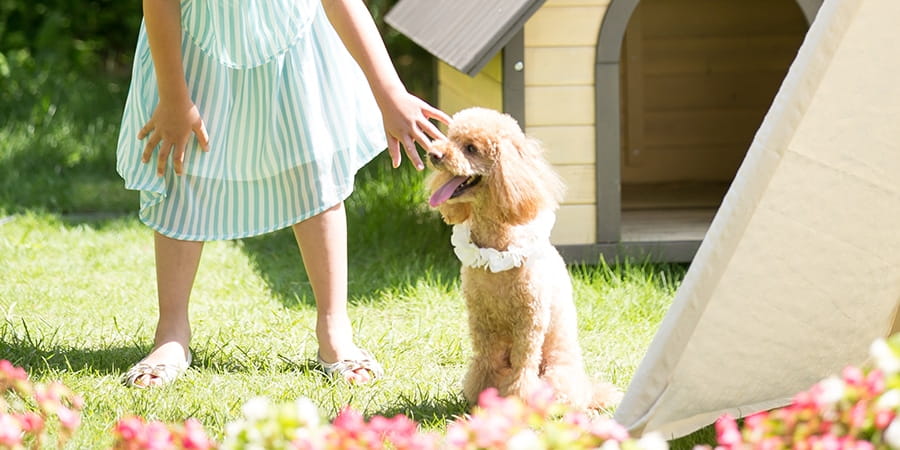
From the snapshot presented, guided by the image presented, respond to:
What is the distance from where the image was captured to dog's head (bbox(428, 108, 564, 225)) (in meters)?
2.53

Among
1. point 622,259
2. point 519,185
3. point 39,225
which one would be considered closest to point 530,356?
point 519,185

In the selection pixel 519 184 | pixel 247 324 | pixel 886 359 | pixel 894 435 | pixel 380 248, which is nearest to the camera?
pixel 894 435

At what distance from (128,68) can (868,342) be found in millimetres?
8392

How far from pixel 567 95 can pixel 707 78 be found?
7.81 feet

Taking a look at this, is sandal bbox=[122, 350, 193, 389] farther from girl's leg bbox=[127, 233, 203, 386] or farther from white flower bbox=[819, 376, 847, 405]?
white flower bbox=[819, 376, 847, 405]

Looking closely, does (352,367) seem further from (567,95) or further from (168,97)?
(567,95)

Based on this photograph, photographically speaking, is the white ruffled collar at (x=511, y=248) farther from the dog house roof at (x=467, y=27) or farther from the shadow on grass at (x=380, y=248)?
the shadow on grass at (x=380, y=248)

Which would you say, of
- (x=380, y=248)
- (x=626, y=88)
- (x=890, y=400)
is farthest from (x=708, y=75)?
(x=890, y=400)

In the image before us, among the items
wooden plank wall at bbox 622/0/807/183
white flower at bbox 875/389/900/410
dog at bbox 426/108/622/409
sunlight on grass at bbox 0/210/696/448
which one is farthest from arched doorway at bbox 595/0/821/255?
white flower at bbox 875/389/900/410

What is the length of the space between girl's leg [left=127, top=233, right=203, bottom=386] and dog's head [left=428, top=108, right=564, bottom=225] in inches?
34.9

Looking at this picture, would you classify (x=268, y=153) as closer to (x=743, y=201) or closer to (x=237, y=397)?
(x=237, y=397)

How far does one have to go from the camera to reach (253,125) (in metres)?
3.10

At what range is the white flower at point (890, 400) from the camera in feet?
4.90

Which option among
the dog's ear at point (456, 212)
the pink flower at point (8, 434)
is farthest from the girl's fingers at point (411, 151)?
the pink flower at point (8, 434)
